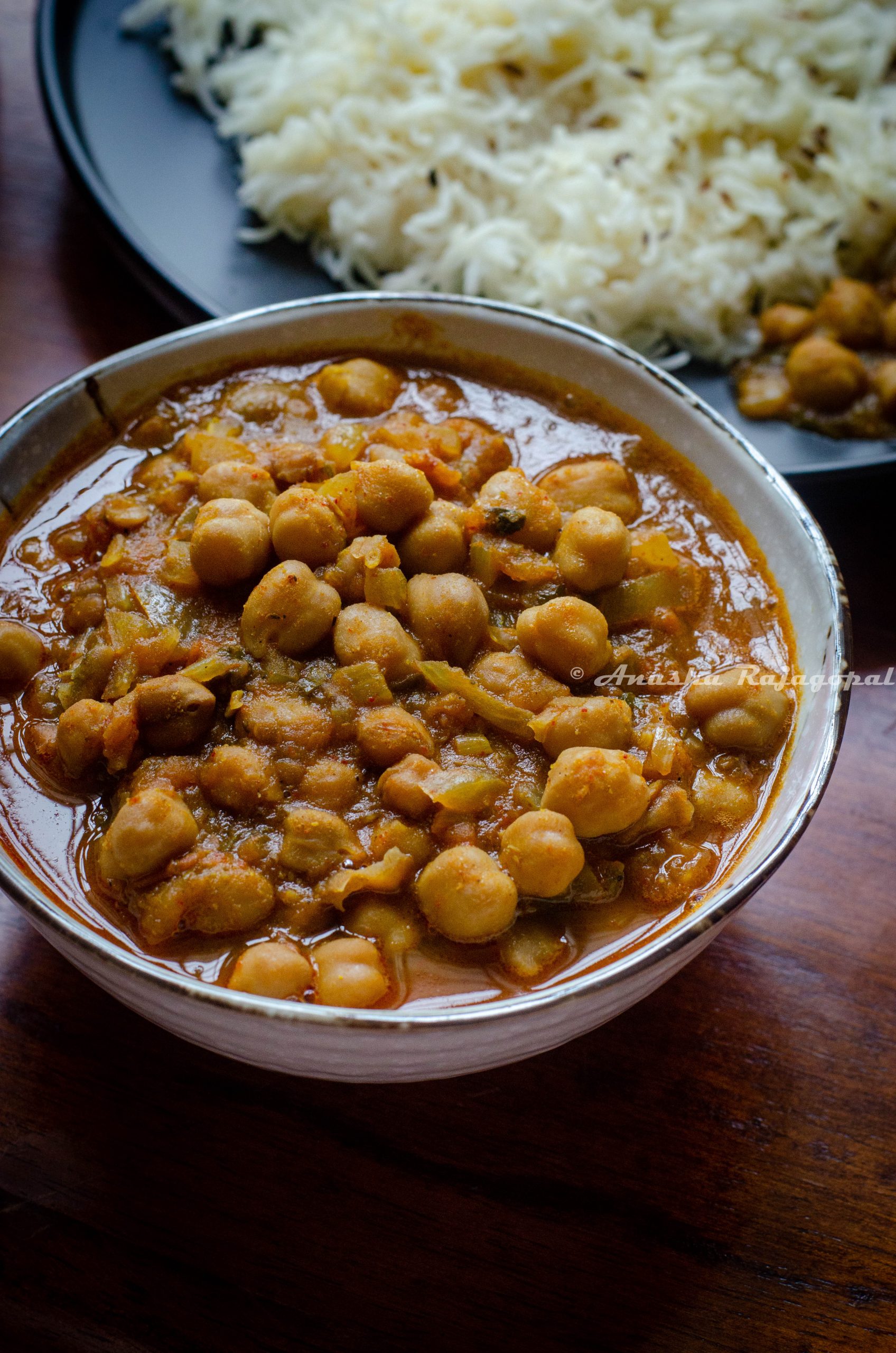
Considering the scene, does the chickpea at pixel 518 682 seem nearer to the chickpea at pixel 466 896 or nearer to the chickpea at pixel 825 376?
the chickpea at pixel 466 896

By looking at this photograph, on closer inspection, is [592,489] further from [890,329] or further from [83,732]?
[890,329]

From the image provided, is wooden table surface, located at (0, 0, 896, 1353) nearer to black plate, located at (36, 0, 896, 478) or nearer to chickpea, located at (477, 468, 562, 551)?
chickpea, located at (477, 468, 562, 551)

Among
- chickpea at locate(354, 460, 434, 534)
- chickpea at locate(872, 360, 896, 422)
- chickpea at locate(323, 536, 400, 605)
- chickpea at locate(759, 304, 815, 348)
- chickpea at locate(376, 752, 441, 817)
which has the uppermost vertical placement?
chickpea at locate(354, 460, 434, 534)

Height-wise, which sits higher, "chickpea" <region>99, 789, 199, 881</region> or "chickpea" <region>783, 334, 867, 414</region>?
"chickpea" <region>99, 789, 199, 881</region>

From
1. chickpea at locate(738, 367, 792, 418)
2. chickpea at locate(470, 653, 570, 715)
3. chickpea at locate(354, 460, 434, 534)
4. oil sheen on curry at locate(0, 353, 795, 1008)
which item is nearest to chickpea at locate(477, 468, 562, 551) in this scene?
oil sheen on curry at locate(0, 353, 795, 1008)

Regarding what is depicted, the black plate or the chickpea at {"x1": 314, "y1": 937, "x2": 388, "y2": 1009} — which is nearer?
the chickpea at {"x1": 314, "y1": 937, "x2": 388, "y2": 1009}

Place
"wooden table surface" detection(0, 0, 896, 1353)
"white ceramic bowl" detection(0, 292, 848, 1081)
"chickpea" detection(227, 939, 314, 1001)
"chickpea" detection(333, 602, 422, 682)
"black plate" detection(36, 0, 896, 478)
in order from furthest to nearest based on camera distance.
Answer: "black plate" detection(36, 0, 896, 478) → "chickpea" detection(333, 602, 422, 682) → "wooden table surface" detection(0, 0, 896, 1353) → "chickpea" detection(227, 939, 314, 1001) → "white ceramic bowl" detection(0, 292, 848, 1081)

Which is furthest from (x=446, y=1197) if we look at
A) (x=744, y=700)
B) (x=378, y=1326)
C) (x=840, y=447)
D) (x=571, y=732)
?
(x=840, y=447)

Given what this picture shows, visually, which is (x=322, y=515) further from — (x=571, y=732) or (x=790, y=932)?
(x=790, y=932)
